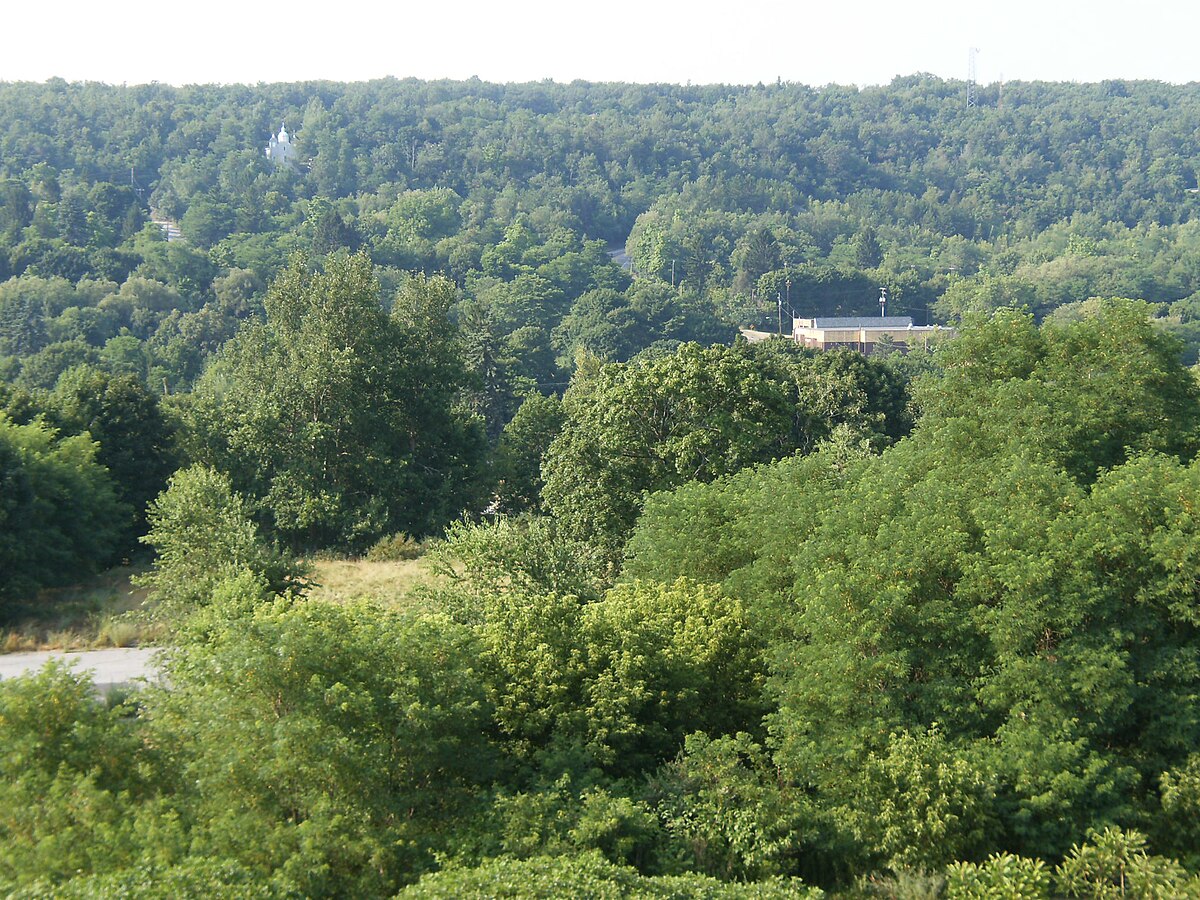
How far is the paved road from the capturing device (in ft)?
75.5

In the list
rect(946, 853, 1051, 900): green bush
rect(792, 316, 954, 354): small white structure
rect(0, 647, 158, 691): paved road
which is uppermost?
rect(946, 853, 1051, 900): green bush

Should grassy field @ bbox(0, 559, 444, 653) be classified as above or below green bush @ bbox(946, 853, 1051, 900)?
below

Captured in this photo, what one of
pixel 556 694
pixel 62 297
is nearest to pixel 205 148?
pixel 62 297

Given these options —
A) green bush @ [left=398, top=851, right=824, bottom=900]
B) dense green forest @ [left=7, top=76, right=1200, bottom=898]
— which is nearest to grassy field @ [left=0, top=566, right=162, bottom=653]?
dense green forest @ [left=7, top=76, right=1200, bottom=898]

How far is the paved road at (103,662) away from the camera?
2300 centimetres

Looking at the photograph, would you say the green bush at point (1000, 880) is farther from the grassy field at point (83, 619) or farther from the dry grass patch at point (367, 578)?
the grassy field at point (83, 619)

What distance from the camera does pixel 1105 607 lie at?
1730 cm

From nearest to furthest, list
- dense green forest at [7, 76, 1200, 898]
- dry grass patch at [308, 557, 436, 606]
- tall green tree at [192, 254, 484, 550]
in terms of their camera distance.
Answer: dense green forest at [7, 76, 1200, 898] → dry grass patch at [308, 557, 436, 606] → tall green tree at [192, 254, 484, 550]

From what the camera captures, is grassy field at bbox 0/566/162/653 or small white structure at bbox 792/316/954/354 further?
small white structure at bbox 792/316/954/354

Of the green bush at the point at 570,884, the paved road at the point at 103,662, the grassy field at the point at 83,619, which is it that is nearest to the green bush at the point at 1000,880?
the green bush at the point at 570,884

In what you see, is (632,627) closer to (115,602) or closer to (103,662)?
(103,662)

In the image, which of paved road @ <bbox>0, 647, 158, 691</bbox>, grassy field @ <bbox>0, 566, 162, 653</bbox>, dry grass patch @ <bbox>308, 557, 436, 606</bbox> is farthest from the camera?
dry grass patch @ <bbox>308, 557, 436, 606</bbox>

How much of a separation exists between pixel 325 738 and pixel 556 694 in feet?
12.2

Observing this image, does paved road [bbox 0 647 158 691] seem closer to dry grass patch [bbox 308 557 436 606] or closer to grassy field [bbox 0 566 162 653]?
grassy field [bbox 0 566 162 653]
